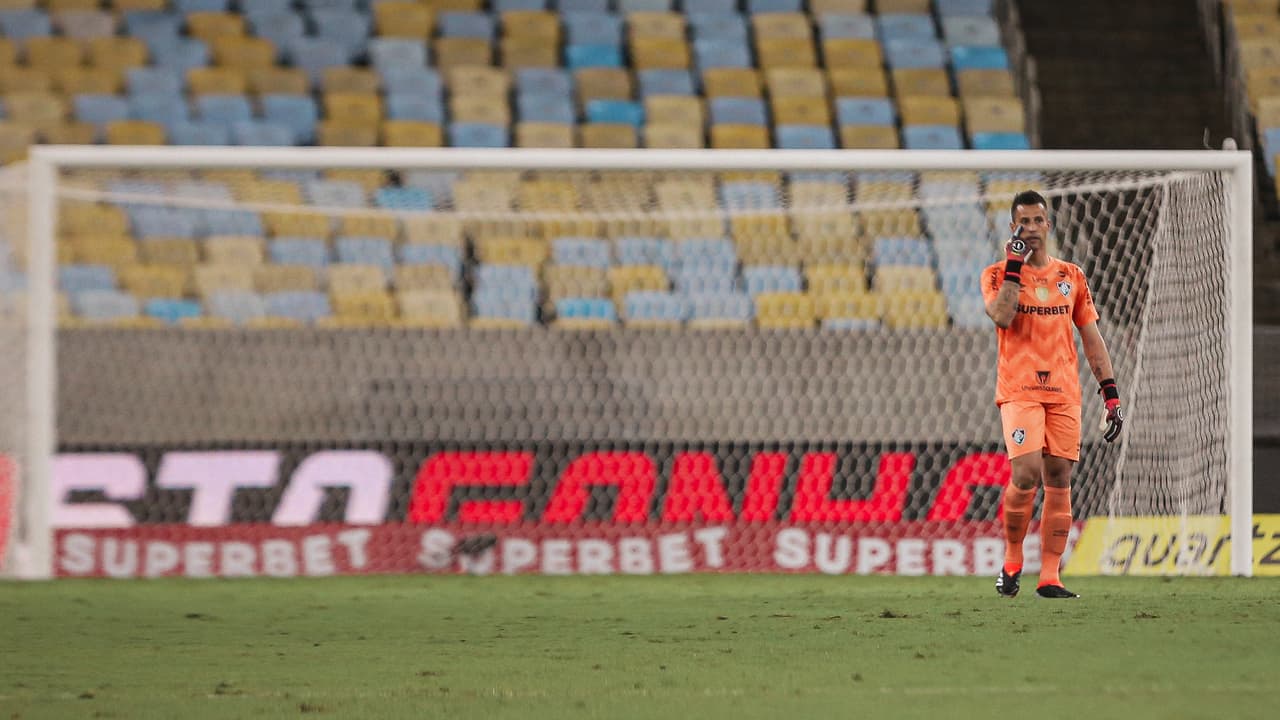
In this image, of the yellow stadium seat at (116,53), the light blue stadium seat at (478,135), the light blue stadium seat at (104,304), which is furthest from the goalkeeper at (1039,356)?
the yellow stadium seat at (116,53)

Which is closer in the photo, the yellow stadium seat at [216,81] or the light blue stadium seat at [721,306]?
the light blue stadium seat at [721,306]

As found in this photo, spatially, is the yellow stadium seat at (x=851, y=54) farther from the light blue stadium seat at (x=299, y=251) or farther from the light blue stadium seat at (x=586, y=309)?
the light blue stadium seat at (x=299, y=251)

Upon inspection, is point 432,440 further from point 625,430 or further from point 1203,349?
point 1203,349

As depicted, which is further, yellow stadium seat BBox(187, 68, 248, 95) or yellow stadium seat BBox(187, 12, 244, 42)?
yellow stadium seat BBox(187, 12, 244, 42)

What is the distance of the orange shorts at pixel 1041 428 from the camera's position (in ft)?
19.1

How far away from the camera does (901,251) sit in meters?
9.32

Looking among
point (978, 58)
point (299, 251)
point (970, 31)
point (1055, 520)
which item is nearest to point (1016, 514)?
point (1055, 520)

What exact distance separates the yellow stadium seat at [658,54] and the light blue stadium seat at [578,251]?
301cm

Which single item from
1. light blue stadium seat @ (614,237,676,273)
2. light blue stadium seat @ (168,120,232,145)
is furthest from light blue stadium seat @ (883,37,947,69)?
light blue stadium seat @ (168,120,232,145)

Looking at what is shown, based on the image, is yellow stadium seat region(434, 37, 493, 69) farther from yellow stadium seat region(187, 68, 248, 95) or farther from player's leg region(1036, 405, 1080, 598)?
player's leg region(1036, 405, 1080, 598)

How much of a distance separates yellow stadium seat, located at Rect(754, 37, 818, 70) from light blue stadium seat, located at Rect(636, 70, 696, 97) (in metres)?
0.62

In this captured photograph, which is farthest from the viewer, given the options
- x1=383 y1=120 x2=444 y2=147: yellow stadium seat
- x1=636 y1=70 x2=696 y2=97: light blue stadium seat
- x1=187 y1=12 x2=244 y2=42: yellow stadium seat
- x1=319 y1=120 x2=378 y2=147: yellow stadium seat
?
x1=187 y1=12 x2=244 y2=42: yellow stadium seat

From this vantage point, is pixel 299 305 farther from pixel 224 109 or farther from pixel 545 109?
pixel 545 109

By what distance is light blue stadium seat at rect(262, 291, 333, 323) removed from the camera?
913 cm
